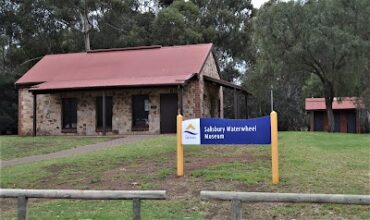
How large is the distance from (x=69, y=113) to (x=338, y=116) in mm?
23245

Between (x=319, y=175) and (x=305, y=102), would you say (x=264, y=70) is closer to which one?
(x=305, y=102)

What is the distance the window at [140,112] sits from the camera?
27.3 metres

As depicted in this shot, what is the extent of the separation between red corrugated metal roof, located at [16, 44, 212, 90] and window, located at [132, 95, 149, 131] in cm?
117

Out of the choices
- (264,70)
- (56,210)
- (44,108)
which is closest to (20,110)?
(44,108)

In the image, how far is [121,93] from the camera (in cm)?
2758

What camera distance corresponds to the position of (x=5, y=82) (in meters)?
39.5

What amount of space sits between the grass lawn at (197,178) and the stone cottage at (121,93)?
1116cm

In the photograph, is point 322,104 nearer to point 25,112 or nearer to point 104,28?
point 104,28

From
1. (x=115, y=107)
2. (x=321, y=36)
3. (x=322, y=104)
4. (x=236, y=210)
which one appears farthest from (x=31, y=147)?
(x=322, y=104)

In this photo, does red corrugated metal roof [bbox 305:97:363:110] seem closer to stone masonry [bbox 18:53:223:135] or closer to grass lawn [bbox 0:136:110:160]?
stone masonry [bbox 18:53:223:135]

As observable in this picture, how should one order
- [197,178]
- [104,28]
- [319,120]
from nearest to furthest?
[197,178] < [319,120] < [104,28]

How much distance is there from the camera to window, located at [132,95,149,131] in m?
27.3

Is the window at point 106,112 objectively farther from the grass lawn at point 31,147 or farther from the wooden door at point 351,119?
the wooden door at point 351,119

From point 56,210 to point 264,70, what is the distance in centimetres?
2312
